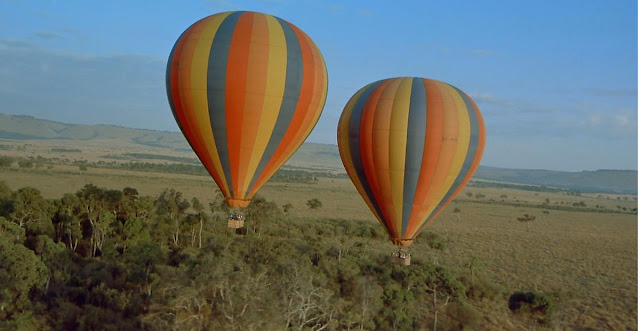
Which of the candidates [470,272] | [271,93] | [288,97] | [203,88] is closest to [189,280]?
[203,88]

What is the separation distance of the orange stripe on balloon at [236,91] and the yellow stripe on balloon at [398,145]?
424 centimetres

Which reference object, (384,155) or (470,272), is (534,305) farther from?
(384,155)

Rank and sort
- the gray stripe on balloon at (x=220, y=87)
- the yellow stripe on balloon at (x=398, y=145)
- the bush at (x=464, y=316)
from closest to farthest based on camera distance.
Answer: the gray stripe on balloon at (x=220, y=87) → the yellow stripe on balloon at (x=398, y=145) → the bush at (x=464, y=316)

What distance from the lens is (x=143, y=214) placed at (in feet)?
94.6

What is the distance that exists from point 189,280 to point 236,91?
527 cm

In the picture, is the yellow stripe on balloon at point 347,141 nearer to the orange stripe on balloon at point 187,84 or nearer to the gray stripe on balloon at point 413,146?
the gray stripe on balloon at point 413,146

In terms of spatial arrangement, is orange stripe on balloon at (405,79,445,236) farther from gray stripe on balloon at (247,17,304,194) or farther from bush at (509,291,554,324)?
bush at (509,291,554,324)

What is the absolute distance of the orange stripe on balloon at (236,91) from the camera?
50.1 ft

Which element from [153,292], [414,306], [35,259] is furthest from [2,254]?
[414,306]

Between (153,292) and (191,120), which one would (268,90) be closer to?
(191,120)

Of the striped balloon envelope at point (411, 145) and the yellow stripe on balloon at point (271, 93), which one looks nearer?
the yellow stripe on balloon at point (271, 93)

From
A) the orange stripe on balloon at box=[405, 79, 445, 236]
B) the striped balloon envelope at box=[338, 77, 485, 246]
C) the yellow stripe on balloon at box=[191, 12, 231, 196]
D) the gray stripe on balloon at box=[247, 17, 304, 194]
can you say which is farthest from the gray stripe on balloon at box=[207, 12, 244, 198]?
the orange stripe on balloon at box=[405, 79, 445, 236]

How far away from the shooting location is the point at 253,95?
15352 millimetres

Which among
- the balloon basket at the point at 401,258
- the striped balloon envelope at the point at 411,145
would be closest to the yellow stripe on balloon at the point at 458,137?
the striped balloon envelope at the point at 411,145
